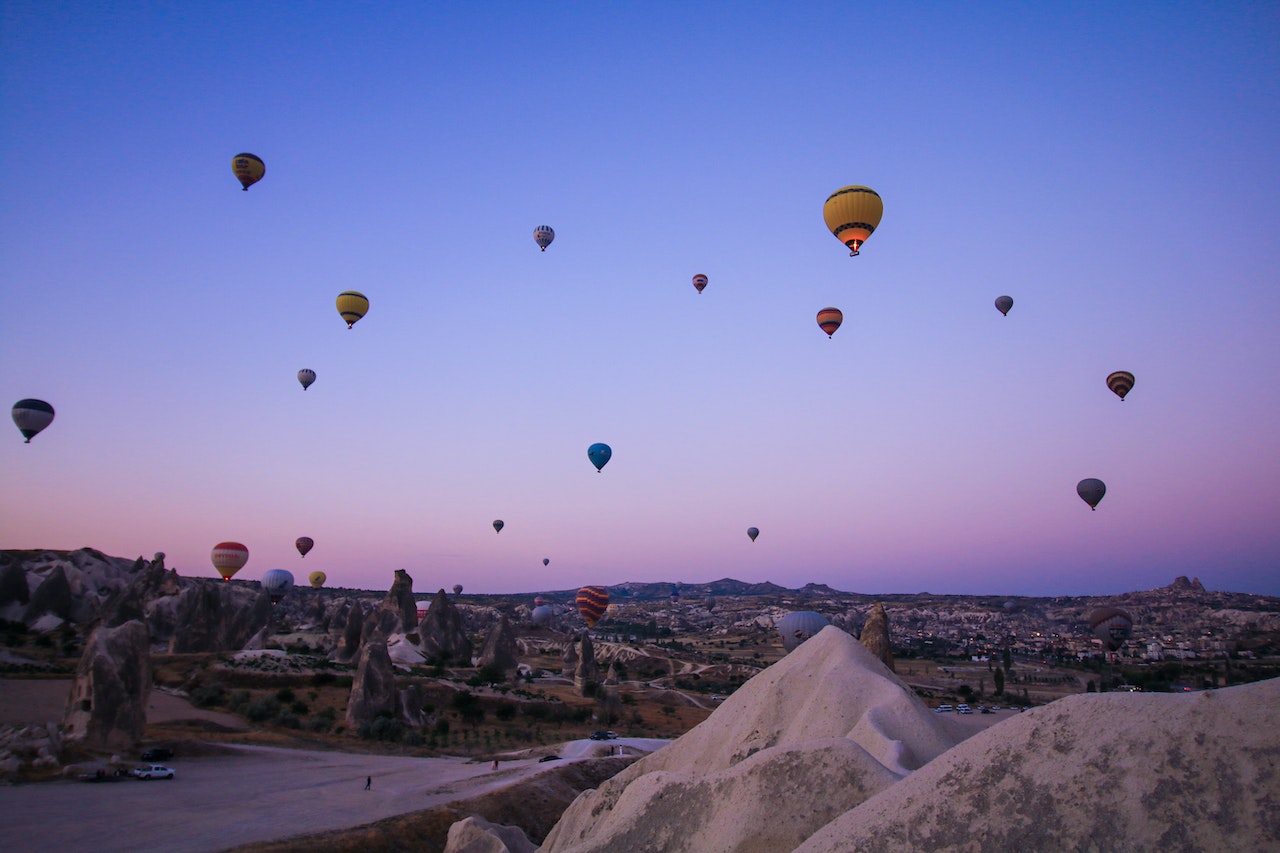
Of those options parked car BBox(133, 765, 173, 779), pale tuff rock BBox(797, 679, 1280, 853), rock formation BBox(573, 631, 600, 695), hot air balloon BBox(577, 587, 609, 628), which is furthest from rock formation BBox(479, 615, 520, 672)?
pale tuff rock BBox(797, 679, 1280, 853)

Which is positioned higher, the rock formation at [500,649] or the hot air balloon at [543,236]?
the hot air balloon at [543,236]

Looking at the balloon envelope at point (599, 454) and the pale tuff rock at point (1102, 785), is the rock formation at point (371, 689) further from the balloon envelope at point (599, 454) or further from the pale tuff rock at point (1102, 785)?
the pale tuff rock at point (1102, 785)

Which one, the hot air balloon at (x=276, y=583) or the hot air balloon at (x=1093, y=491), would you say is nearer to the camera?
the hot air balloon at (x=1093, y=491)

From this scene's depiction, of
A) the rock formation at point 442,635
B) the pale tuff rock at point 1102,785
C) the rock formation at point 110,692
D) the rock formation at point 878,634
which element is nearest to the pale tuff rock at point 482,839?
the pale tuff rock at point 1102,785

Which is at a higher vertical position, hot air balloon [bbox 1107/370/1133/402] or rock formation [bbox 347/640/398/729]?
hot air balloon [bbox 1107/370/1133/402]

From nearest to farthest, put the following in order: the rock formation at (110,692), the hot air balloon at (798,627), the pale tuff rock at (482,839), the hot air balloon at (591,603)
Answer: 1. the pale tuff rock at (482,839)
2. the rock formation at (110,692)
3. the hot air balloon at (798,627)
4. the hot air balloon at (591,603)

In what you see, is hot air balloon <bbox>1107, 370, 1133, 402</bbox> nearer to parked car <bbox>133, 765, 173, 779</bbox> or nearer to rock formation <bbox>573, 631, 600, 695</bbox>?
rock formation <bbox>573, 631, 600, 695</bbox>

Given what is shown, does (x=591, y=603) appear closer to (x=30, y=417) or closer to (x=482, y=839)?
(x=30, y=417)
